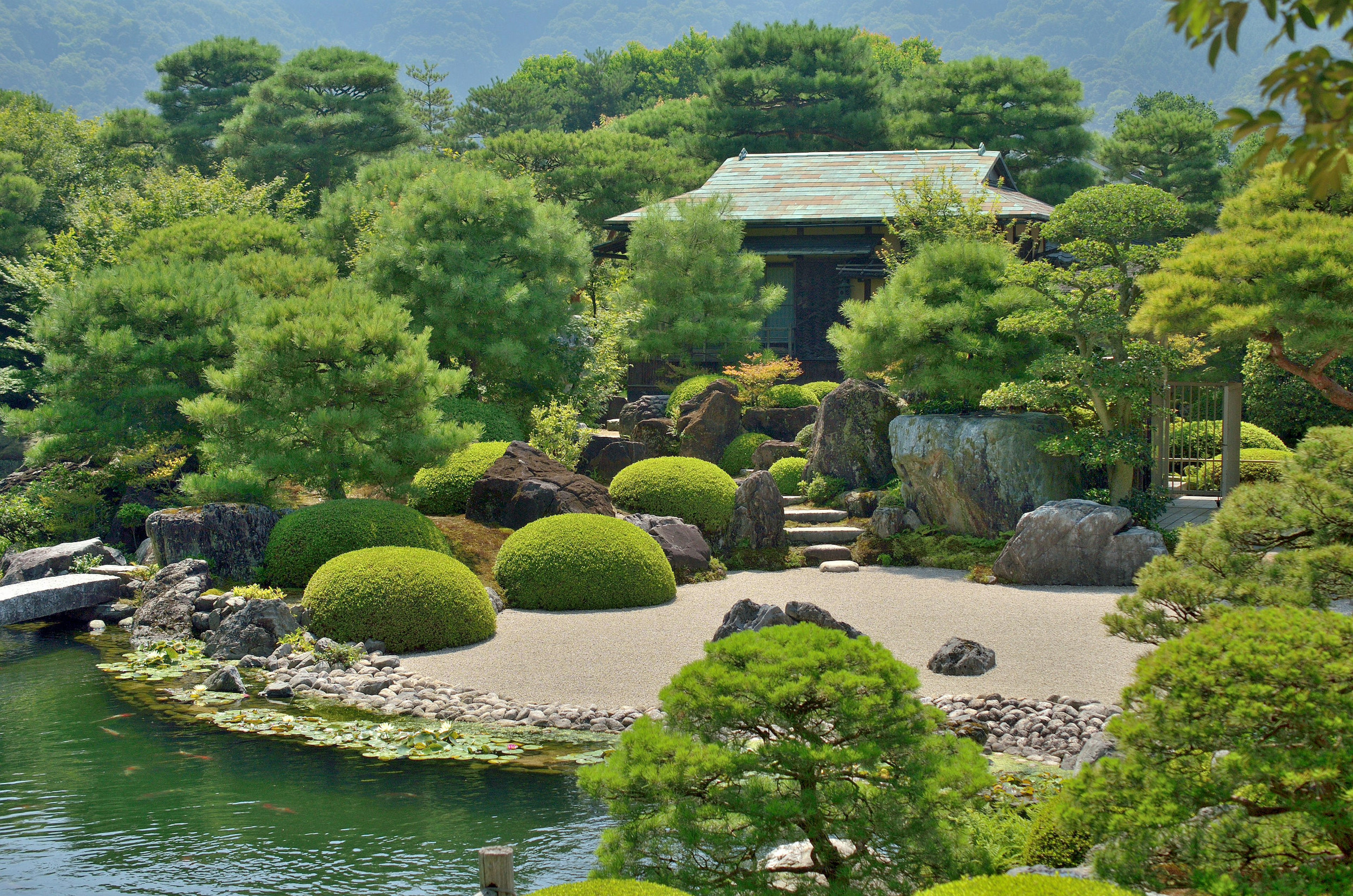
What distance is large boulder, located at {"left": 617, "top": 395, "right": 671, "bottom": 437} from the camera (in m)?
18.1

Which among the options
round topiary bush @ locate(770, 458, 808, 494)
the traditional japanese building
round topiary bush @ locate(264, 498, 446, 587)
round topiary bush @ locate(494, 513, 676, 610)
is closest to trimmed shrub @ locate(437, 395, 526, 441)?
round topiary bush @ locate(770, 458, 808, 494)

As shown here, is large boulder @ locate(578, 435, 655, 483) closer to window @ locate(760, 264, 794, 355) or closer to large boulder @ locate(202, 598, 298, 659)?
large boulder @ locate(202, 598, 298, 659)

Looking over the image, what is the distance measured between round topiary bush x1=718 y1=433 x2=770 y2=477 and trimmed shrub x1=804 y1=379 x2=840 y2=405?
229 centimetres

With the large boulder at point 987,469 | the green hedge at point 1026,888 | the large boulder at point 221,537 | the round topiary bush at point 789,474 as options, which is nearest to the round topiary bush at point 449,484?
the large boulder at point 221,537

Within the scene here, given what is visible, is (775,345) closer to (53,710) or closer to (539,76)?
(53,710)

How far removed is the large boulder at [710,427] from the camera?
1653cm

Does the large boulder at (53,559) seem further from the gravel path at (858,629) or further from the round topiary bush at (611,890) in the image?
the round topiary bush at (611,890)

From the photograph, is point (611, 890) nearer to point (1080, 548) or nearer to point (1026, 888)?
point (1026, 888)

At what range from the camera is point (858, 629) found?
31.8 feet

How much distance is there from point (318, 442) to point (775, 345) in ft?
41.8

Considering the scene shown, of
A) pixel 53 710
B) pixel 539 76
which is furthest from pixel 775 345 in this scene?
pixel 539 76

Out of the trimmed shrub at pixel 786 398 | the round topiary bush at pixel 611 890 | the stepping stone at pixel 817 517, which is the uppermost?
the trimmed shrub at pixel 786 398

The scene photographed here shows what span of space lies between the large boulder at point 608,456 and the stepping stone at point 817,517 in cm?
284

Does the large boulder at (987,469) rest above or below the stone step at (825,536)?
above
